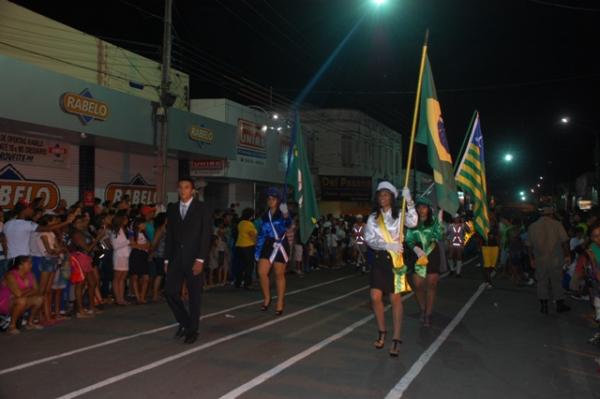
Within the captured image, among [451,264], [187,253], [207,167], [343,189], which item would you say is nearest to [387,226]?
[187,253]

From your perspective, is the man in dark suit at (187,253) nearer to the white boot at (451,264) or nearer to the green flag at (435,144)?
the green flag at (435,144)

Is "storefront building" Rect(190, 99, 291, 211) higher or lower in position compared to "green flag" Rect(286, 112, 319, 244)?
higher

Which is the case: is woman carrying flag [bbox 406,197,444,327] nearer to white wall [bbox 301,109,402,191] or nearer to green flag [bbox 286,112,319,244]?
green flag [bbox 286,112,319,244]

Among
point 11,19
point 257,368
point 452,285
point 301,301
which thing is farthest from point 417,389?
point 11,19

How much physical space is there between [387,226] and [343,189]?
109ft

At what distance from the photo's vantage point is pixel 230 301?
11250mm

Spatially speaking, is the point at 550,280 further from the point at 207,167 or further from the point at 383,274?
the point at 207,167

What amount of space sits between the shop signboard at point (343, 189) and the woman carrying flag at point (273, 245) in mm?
29767

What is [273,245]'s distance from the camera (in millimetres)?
9867

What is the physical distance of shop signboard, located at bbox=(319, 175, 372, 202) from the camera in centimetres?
3991

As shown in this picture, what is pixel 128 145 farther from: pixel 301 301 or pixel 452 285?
pixel 452 285

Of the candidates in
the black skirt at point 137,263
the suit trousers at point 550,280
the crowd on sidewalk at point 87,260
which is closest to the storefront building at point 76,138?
the crowd on sidewalk at point 87,260

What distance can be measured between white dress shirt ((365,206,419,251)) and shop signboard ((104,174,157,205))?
41.7 ft

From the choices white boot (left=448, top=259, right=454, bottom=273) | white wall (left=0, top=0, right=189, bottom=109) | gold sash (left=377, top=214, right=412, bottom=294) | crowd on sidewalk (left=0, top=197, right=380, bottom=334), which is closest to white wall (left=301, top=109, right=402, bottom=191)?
white wall (left=0, top=0, right=189, bottom=109)
